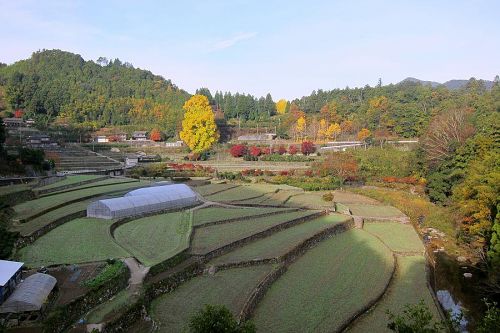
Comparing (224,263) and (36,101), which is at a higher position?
(36,101)

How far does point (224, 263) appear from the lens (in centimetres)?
1952

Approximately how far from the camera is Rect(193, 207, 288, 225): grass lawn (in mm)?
27436

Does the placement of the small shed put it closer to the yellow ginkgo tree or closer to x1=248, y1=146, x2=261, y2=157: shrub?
the yellow ginkgo tree

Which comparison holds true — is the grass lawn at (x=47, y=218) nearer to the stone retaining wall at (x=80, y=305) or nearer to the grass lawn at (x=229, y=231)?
the stone retaining wall at (x=80, y=305)

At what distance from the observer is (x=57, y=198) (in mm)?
30078

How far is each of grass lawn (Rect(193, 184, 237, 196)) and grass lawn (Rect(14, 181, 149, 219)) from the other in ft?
16.6

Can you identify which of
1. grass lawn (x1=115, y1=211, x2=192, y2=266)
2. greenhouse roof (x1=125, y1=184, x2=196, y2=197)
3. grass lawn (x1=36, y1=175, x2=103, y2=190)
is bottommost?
grass lawn (x1=115, y1=211, x2=192, y2=266)

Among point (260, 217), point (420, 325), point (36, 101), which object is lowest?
point (260, 217)

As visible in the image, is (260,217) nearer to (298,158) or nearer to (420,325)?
(420,325)

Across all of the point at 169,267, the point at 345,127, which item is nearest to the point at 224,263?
the point at 169,267

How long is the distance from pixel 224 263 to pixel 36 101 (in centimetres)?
7443

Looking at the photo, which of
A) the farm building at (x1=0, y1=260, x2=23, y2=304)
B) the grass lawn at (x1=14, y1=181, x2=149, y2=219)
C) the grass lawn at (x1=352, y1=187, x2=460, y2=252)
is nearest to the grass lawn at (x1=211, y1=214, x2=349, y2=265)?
the grass lawn at (x1=352, y1=187, x2=460, y2=252)

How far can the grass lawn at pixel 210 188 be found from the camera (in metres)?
37.6

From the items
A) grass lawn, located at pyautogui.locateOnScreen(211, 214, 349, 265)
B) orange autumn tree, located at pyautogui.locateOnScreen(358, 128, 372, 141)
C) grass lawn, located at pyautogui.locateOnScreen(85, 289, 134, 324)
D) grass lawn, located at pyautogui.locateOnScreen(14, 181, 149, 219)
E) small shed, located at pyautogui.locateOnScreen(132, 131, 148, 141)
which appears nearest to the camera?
grass lawn, located at pyautogui.locateOnScreen(85, 289, 134, 324)
